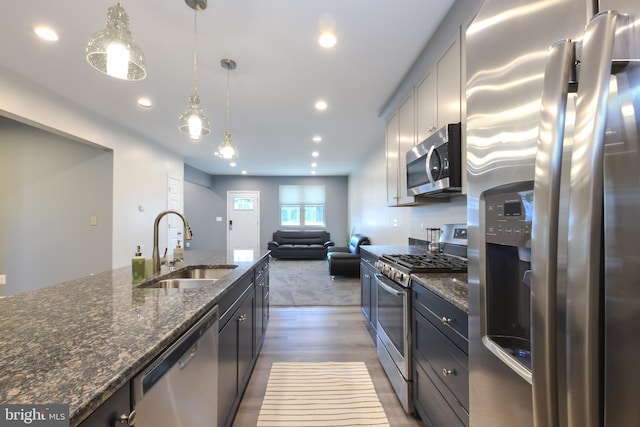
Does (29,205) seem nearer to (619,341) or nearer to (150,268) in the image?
(150,268)

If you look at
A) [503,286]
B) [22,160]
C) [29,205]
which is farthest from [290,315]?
[22,160]

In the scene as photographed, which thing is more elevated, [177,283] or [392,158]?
[392,158]

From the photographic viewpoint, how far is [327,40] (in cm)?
211

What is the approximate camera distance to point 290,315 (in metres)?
3.50

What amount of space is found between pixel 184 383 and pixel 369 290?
2.16m

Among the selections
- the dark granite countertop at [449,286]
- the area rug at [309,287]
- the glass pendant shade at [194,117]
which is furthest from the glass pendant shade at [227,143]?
the area rug at [309,287]

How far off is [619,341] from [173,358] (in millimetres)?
1138

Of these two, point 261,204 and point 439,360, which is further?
point 261,204

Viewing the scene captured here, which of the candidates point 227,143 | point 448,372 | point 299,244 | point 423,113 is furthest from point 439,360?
point 299,244

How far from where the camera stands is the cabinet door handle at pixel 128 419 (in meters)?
0.67

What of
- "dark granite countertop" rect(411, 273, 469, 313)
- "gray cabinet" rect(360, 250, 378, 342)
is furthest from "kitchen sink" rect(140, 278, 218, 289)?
"gray cabinet" rect(360, 250, 378, 342)

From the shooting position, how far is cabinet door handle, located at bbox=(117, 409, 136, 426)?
67 cm

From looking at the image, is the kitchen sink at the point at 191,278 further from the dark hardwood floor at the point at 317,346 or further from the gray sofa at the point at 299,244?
the gray sofa at the point at 299,244

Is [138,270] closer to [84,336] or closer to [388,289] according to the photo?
[84,336]
